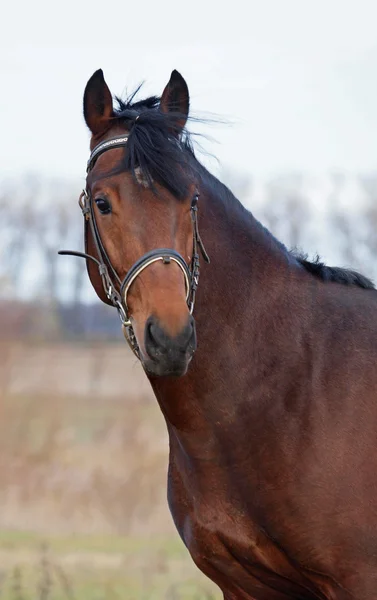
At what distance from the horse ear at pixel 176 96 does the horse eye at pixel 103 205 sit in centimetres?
73

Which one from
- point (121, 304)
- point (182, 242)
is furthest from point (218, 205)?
point (121, 304)

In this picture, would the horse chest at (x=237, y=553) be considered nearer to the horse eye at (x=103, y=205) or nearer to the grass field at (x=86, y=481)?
the horse eye at (x=103, y=205)

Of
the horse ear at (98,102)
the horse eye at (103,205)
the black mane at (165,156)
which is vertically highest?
the horse ear at (98,102)

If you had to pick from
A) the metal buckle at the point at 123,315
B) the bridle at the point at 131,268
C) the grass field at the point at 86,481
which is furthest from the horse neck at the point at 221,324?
the grass field at the point at 86,481

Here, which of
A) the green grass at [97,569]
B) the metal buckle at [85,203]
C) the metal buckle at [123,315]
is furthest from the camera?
the green grass at [97,569]

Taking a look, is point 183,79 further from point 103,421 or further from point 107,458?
point 103,421

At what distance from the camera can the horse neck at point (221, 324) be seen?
4.20 m

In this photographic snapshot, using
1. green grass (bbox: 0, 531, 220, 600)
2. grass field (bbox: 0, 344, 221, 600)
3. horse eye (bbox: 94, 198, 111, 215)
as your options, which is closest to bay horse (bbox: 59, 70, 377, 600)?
horse eye (bbox: 94, 198, 111, 215)

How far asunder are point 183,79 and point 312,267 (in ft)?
3.99

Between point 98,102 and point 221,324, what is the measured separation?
4.38 feet

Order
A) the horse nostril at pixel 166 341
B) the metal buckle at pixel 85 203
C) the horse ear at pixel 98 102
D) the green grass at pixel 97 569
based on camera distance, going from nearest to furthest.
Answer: the horse nostril at pixel 166 341
the metal buckle at pixel 85 203
the horse ear at pixel 98 102
the green grass at pixel 97 569

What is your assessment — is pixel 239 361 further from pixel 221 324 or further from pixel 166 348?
pixel 166 348

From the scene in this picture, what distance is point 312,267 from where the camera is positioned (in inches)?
183

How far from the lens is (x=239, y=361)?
423cm
